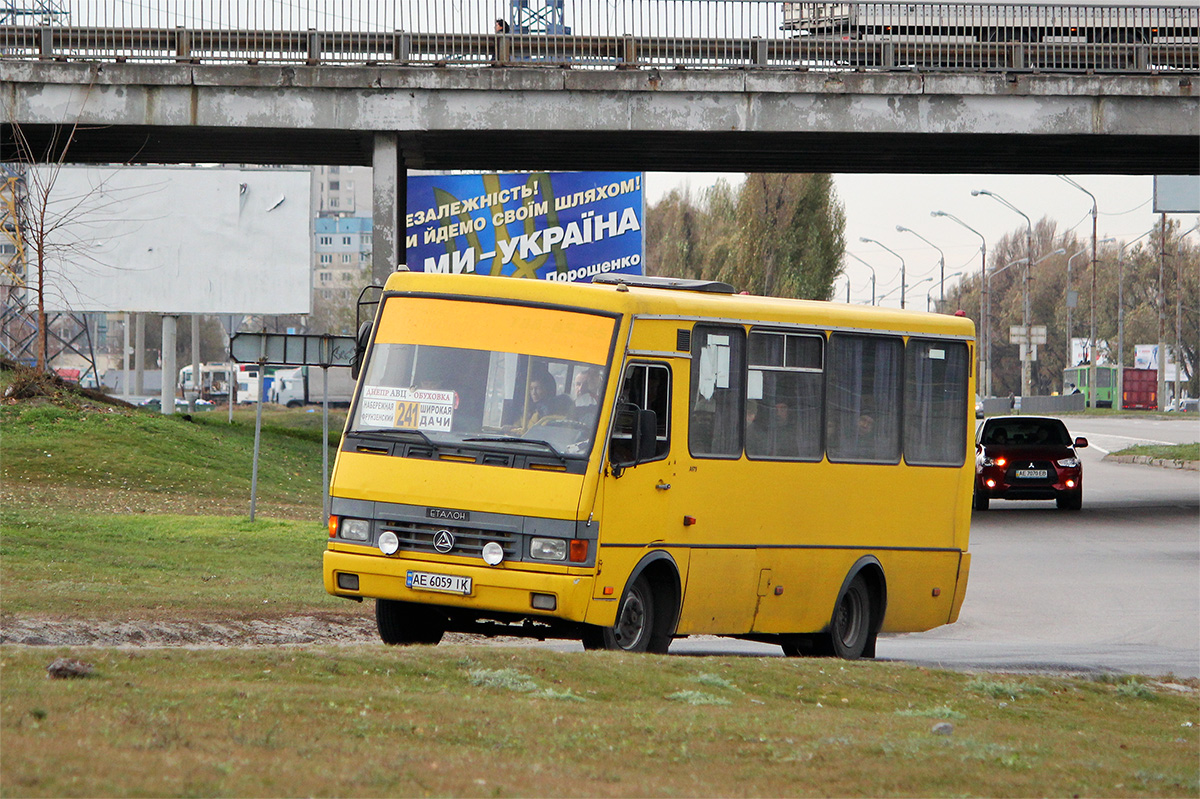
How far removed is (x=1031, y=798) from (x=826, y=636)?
19.1 feet

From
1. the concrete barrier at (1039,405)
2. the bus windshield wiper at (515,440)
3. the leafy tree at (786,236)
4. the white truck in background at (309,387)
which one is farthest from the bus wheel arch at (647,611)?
the concrete barrier at (1039,405)

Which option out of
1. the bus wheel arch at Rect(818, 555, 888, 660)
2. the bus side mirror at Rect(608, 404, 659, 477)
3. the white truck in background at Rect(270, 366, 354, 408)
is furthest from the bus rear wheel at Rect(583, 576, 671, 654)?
the white truck in background at Rect(270, 366, 354, 408)

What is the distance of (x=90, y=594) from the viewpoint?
1371cm

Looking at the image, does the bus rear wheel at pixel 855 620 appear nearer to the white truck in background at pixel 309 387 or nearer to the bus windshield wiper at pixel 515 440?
the bus windshield wiper at pixel 515 440

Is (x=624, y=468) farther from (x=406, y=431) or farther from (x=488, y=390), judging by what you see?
(x=406, y=431)

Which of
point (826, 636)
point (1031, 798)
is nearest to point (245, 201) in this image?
point (826, 636)

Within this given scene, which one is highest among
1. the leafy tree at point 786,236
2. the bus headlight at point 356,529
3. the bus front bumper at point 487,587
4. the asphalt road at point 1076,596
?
the leafy tree at point 786,236

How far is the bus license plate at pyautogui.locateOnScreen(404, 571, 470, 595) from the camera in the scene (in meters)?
9.90

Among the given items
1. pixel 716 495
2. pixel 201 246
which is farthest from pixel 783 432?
pixel 201 246

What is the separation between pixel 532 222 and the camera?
3719 cm

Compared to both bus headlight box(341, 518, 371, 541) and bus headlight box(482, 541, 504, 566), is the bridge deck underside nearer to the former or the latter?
bus headlight box(341, 518, 371, 541)

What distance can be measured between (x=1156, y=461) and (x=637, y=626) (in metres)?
35.2

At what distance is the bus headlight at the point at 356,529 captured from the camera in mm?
10250

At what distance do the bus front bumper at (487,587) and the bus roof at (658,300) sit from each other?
1.85m
